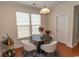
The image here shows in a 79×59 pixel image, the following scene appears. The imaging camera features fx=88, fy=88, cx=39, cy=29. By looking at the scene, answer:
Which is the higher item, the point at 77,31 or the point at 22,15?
the point at 22,15

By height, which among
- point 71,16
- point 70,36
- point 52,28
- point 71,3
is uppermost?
point 71,3

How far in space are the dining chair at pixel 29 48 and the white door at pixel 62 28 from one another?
13.6 inches

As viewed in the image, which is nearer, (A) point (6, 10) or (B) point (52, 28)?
(A) point (6, 10)

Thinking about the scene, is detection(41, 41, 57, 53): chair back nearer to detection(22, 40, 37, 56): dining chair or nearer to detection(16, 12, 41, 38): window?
detection(22, 40, 37, 56): dining chair

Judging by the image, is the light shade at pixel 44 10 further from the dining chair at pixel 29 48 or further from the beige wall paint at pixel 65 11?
the dining chair at pixel 29 48

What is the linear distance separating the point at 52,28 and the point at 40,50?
33 cm

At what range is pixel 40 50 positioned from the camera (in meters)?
1.15

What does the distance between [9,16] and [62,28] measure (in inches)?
27.4

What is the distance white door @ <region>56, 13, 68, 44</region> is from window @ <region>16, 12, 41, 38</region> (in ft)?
0.85

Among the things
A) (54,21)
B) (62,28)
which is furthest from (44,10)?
(62,28)

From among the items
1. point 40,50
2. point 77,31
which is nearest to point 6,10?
point 40,50

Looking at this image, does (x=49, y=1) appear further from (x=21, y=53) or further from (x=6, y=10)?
(x=21, y=53)

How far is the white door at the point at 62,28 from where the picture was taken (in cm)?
113

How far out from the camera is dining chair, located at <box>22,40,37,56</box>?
1.15 metres
